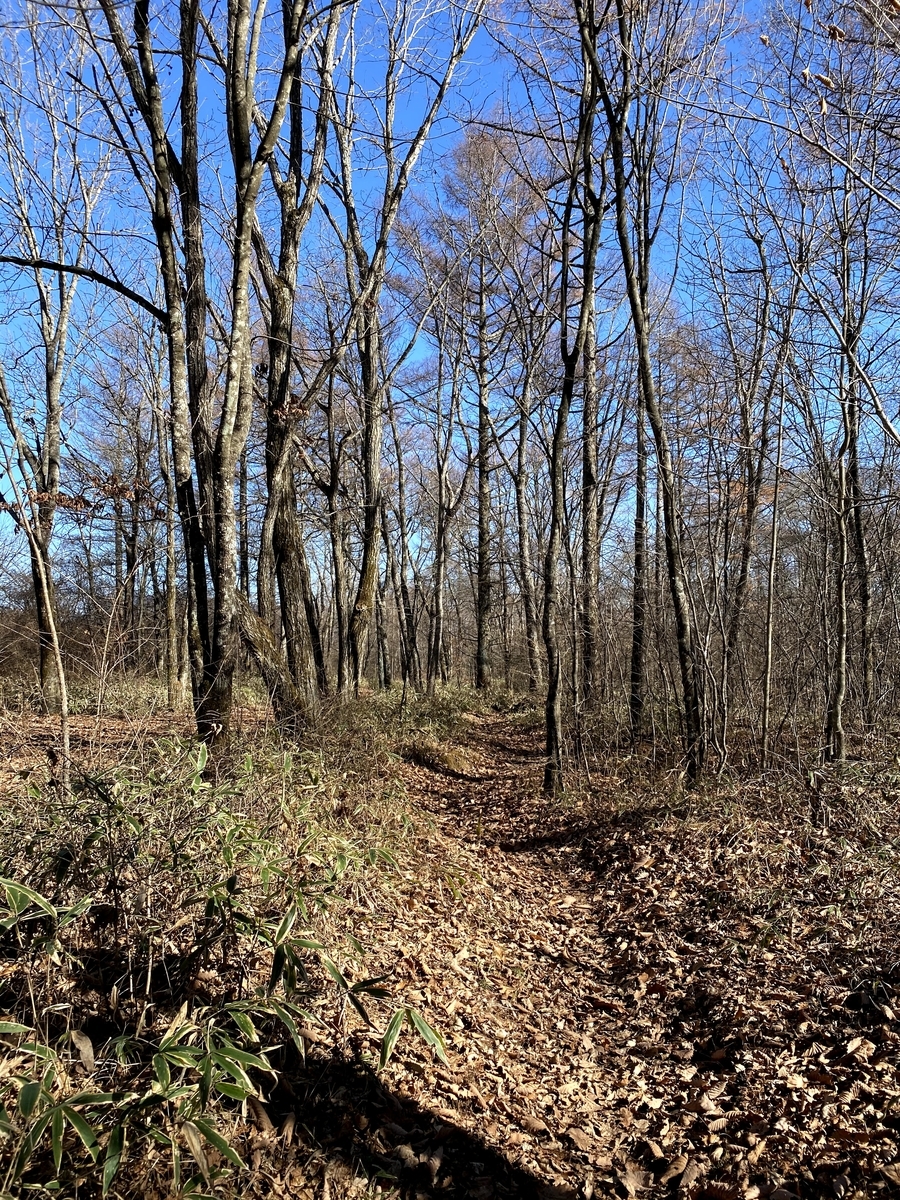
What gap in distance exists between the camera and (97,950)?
3.04 meters

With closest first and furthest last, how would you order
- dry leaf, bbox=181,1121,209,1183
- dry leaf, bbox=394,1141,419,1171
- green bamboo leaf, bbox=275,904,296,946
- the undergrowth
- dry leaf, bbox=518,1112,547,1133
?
dry leaf, bbox=181,1121,209,1183, the undergrowth, dry leaf, bbox=394,1141,419,1171, green bamboo leaf, bbox=275,904,296,946, dry leaf, bbox=518,1112,547,1133

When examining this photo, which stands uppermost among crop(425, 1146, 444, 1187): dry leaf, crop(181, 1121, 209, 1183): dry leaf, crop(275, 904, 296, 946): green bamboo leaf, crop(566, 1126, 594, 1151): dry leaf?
crop(275, 904, 296, 946): green bamboo leaf

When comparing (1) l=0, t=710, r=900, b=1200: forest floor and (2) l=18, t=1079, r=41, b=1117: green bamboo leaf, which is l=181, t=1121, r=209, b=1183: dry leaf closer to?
(1) l=0, t=710, r=900, b=1200: forest floor

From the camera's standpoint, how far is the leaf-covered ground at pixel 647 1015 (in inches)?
107

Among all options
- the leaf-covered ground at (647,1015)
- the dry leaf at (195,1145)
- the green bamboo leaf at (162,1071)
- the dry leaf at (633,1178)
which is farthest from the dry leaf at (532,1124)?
the green bamboo leaf at (162,1071)

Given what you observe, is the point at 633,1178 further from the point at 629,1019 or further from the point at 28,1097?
the point at 28,1097

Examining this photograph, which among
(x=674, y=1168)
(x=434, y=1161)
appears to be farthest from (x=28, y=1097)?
(x=674, y=1168)

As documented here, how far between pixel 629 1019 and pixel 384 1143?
169cm

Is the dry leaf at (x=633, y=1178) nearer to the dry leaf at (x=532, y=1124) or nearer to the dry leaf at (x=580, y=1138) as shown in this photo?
the dry leaf at (x=580, y=1138)

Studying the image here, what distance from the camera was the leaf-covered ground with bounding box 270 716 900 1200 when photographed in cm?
271

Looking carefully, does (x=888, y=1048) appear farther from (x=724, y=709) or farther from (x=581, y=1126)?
(x=724, y=709)

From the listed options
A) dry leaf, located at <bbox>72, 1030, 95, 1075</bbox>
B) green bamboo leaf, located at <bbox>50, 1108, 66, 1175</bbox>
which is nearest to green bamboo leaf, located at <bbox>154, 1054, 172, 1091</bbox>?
green bamboo leaf, located at <bbox>50, 1108, 66, 1175</bbox>

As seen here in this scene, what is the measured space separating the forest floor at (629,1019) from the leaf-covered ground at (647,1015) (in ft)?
0.04

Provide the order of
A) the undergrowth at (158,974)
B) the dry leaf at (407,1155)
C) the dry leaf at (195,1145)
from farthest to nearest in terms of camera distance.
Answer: the dry leaf at (407,1155), the undergrowth at (158,974), the dry leaf at (195,1145)
